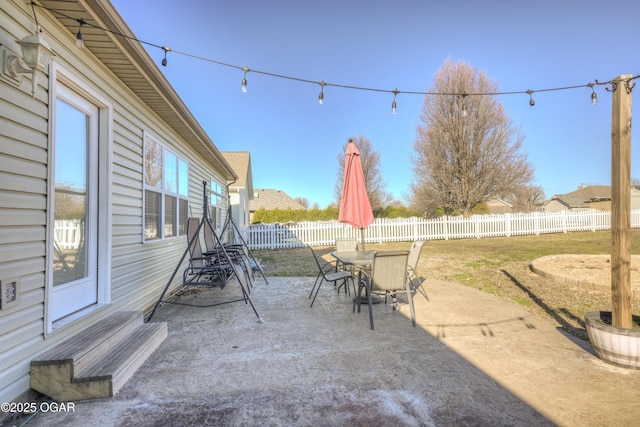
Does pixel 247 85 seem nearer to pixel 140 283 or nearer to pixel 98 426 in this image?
pixel 140 283

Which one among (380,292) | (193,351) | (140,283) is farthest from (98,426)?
(380,292)

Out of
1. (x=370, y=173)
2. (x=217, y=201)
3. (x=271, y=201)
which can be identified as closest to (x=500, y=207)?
(x=370, y=173)

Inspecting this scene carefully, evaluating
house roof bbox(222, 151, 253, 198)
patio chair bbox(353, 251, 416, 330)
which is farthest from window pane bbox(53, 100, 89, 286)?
house roof bbox(222, 151, 253, 198)

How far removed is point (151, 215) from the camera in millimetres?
4566

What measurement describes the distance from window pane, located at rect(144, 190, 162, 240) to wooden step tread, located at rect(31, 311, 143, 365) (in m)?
1.58

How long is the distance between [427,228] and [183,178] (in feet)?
40.5

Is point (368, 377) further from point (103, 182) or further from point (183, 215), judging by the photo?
point (183, 215)

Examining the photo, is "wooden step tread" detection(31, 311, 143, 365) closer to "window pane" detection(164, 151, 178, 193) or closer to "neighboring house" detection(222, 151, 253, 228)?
"window pane" detection(164, 151, 178, 193)

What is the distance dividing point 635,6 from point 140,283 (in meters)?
9.72

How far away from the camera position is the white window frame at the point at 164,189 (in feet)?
14.1

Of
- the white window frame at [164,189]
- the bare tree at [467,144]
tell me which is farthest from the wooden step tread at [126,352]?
the bare tree at [467,144]

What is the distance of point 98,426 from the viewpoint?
5.64 ft

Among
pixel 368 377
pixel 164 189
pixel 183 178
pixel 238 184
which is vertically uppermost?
pixel 238 184

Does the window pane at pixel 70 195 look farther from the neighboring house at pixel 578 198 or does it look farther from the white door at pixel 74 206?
the neighboring house at pixel 578 198
